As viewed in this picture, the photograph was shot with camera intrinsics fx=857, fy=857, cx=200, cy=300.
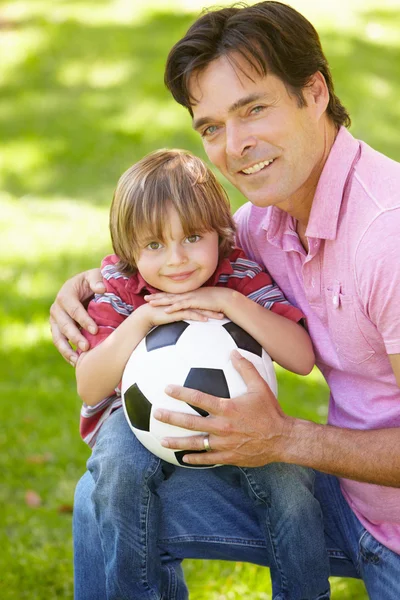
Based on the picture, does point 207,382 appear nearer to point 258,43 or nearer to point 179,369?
point 179,369

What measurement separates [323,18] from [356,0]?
3.24ft

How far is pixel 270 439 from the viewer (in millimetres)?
2832

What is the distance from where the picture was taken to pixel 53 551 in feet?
13.5

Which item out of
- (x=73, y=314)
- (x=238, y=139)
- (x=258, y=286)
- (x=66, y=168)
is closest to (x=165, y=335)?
(x=258, y=286)

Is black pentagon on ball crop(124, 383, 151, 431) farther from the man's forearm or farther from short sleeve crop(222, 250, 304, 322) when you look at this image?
short sleeve crop(222, 250, 304, 322)

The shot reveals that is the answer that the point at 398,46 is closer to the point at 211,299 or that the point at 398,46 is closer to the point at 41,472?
the point at 41,472

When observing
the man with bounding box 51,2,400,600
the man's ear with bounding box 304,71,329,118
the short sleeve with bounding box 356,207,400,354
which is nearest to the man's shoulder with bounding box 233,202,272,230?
the man with bounding box 51,2,400,600

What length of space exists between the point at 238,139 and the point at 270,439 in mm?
1040

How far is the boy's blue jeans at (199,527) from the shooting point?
2949mm

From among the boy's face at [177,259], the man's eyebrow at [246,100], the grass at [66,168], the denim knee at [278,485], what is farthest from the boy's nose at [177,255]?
the grass at [66,168]

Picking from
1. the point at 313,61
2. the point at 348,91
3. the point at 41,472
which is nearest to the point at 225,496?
the point at 313,61

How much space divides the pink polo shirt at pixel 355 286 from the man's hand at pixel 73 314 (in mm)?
748

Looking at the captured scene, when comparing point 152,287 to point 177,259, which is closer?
point 177,259

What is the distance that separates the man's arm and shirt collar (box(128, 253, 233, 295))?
17.3 inches
